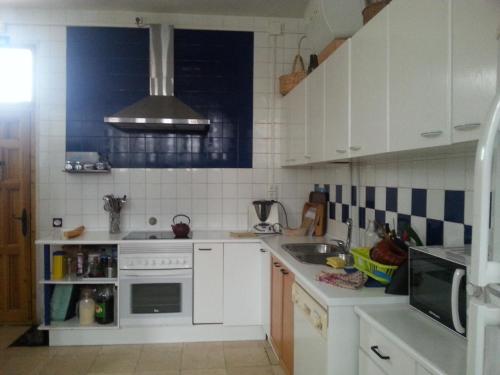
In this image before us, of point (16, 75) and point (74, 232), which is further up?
point (16, 75)

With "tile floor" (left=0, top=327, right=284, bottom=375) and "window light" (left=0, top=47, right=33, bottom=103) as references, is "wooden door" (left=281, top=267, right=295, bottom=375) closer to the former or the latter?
"tile floor" (left=0, top=327, right=284, bottom=375)

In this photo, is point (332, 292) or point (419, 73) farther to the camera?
point (332, 292)

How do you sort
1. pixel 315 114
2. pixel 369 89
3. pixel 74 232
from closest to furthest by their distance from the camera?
pixel 369 89 < pixel 315 114 < pixel 74 232

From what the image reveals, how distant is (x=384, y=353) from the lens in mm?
1433

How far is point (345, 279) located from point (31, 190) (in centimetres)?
300

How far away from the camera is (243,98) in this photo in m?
3.78

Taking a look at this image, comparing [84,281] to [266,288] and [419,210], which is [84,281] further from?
[419,210]

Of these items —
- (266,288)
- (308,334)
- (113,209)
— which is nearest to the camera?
(308,334)

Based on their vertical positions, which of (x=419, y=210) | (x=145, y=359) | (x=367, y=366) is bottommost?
(x=145, y=359)

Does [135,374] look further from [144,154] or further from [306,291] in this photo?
[144,154]

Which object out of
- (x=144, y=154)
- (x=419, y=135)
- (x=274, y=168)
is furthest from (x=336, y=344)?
(x=144, y=154)

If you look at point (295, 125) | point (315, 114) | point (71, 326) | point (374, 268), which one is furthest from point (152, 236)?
point (374, 268)

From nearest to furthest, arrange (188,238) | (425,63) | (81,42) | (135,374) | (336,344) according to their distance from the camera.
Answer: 1. (425,63)
2. (336,344)
3. (135,374)
4. (188,238)
5. (81,42)

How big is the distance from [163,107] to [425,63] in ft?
7.75
